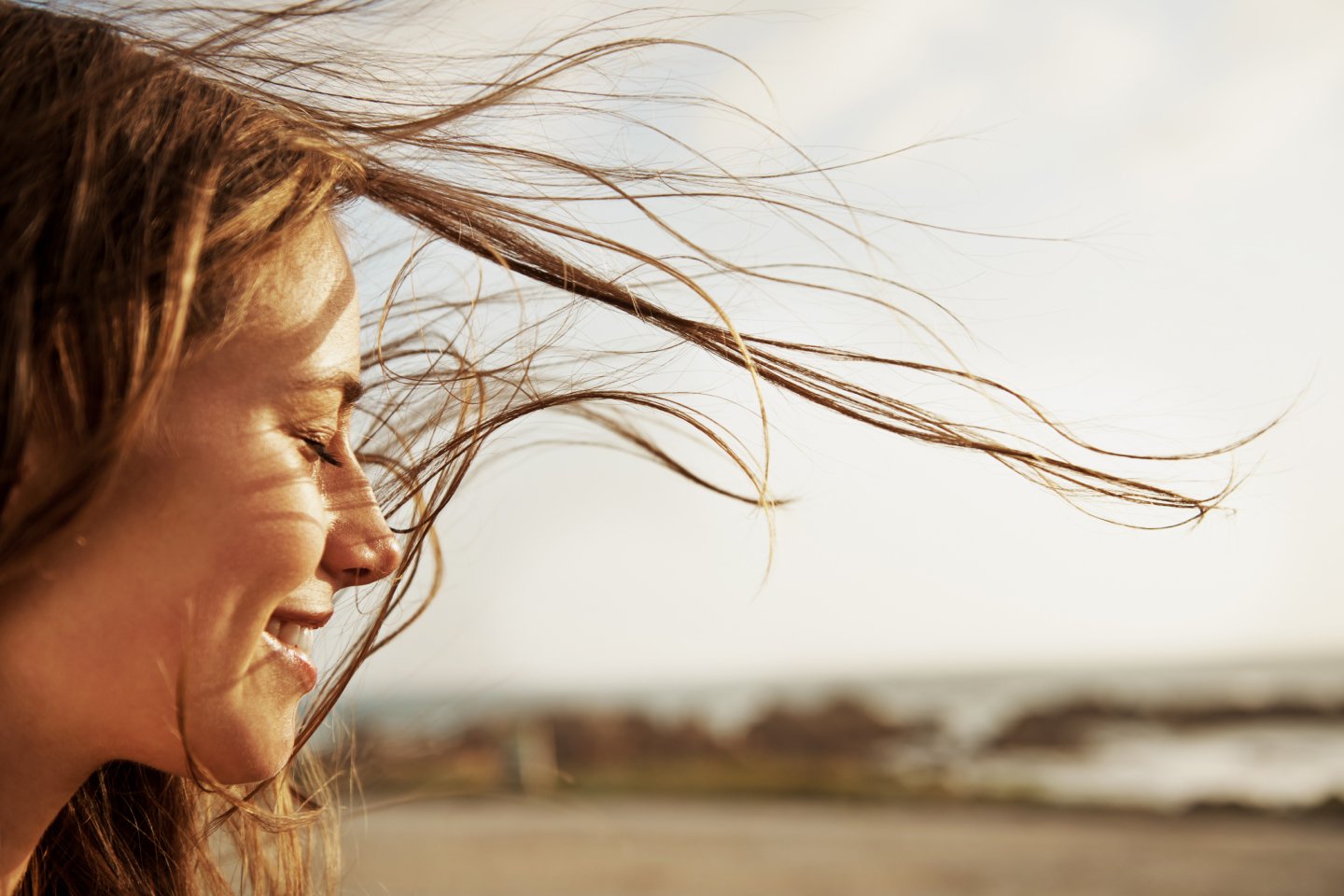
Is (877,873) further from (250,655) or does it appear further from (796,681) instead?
(796,681)

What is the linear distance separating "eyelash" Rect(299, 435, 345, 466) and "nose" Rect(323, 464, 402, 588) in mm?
32

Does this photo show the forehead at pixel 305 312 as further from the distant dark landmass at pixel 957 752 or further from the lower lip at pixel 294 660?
the distant dark landmass at pixel 957 752

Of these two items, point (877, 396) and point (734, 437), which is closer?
point (877, 396)

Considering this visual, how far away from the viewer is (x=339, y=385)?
1790mm

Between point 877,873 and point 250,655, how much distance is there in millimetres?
8512

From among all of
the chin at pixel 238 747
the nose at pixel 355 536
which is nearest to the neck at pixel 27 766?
the chin at pixel 238 747

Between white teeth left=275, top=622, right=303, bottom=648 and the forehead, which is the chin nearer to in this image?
white teeth left=275, top=622, right=303, bottom=648

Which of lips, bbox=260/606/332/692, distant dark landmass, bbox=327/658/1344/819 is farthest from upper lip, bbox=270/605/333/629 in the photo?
distant dark landmass, bbox=327/658/1344/819

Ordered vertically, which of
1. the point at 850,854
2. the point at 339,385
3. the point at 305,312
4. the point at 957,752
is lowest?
the point at 957,752

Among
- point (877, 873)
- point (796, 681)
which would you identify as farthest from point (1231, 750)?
point (796, 681)

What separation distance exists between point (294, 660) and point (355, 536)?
0.72 feet

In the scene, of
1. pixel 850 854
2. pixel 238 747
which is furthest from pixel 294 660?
pixel 850 854

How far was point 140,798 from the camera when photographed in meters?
2.28

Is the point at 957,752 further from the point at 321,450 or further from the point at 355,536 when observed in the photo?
the point at 321,450
